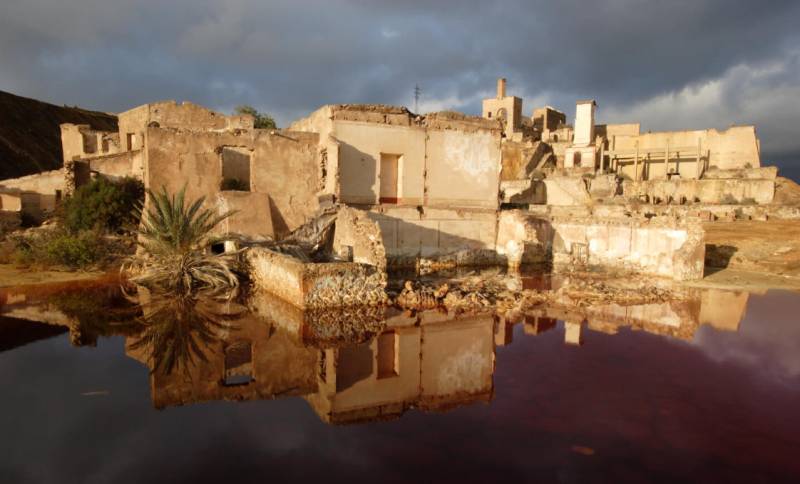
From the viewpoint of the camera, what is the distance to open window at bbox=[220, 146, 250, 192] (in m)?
17.4

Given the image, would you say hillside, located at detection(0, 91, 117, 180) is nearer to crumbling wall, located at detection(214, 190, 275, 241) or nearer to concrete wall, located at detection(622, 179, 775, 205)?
crumbling wall, located at detection(214, 190, 275, 241)

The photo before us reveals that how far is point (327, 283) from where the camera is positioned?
927cm

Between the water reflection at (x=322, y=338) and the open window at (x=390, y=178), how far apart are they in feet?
20.9

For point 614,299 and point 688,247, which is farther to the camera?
point 688,247

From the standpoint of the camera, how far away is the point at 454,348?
7.43m

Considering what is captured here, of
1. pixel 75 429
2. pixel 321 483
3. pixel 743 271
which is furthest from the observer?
pixel 743 271

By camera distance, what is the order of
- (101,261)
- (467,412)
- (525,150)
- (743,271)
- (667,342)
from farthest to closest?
(525,150)
(743,271)
(101,261)
(667,342)
(467,412)

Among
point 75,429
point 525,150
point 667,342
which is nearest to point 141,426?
point 75,429

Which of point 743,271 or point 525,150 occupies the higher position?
point 525,150

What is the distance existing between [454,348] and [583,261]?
1033 cm

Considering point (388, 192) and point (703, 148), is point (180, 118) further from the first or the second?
point (703, 148)

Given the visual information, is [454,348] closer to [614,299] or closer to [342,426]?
[342,426]

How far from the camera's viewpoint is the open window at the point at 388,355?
6492 mm

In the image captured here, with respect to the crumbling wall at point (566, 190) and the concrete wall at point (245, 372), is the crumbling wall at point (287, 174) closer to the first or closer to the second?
the concrete wall at point (245, 372)
